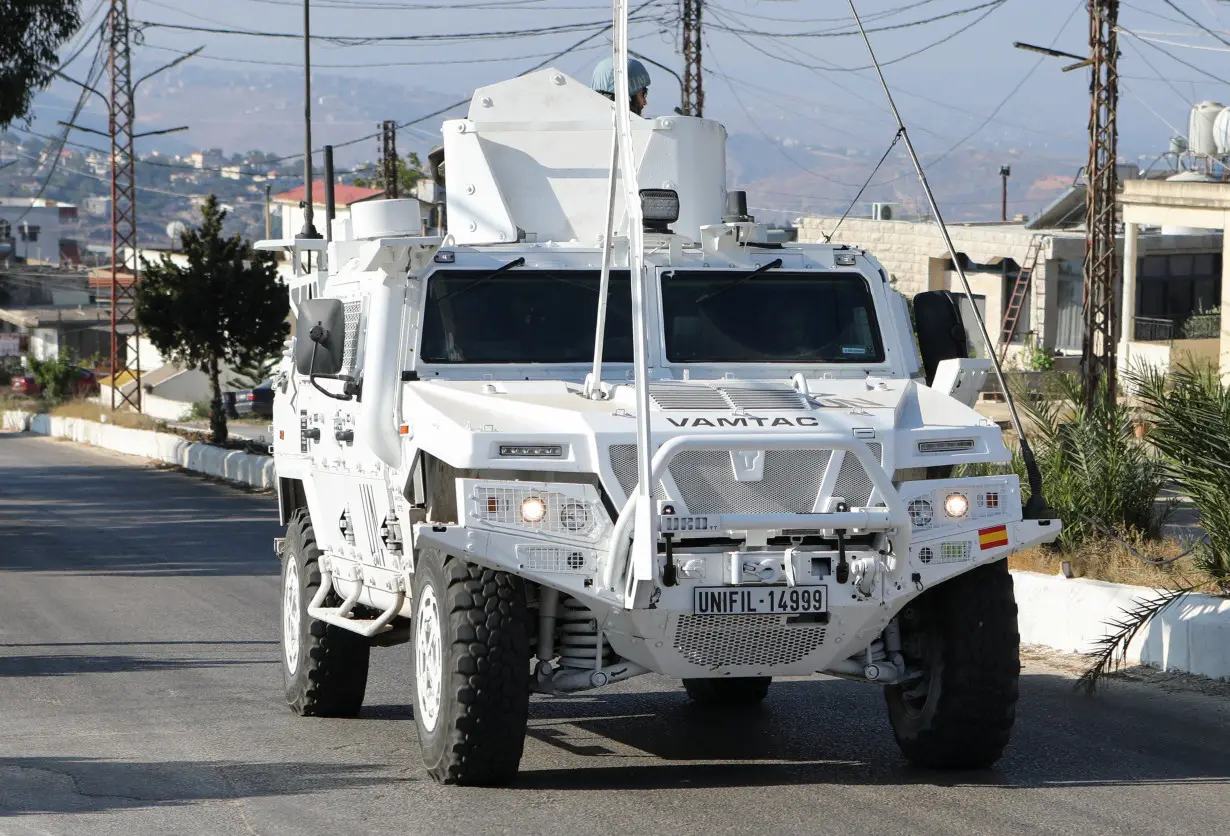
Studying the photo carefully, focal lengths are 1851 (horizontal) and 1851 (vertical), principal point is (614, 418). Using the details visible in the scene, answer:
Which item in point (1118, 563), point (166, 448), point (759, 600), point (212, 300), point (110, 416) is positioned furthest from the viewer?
point (110, 416)

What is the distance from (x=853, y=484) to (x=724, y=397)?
0.82 meters

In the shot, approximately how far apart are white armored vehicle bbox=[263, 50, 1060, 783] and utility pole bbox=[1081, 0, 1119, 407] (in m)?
11.8

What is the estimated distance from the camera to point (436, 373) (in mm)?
8562

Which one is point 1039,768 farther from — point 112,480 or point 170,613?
point 112,480

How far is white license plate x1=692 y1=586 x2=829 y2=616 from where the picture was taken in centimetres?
714

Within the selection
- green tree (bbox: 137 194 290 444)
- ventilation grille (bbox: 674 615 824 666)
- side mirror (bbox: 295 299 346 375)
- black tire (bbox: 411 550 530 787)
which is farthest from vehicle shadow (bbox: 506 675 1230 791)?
green tree (bbox: 137 194 290 444)

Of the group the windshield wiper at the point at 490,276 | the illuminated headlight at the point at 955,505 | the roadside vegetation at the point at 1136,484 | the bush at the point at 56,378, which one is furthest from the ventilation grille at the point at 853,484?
the bush at the point at 56,378

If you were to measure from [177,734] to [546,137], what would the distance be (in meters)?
3.67

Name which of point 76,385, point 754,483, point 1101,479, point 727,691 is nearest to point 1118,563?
point 1101,479

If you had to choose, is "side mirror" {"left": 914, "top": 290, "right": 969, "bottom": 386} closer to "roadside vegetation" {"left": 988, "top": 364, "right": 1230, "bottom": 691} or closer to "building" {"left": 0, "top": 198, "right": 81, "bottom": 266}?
"roadside vegetation" {"left": 988, "top": 364, "right": 1230, "bottom": 691}

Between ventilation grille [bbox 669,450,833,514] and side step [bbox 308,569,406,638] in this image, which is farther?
side step [bbox 308,569,406,638]

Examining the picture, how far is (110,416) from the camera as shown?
50.6 m

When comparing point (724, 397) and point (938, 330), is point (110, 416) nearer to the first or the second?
point (938, 330)

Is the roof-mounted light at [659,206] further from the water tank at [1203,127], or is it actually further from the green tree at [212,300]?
the water tank at [1203,127]
